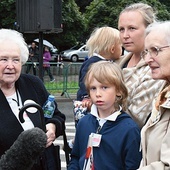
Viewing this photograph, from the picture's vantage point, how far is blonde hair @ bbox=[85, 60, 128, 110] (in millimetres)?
2734

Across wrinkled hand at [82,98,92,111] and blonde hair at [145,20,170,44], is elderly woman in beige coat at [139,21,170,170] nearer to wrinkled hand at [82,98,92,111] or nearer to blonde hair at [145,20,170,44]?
blonde hair at [145,20,170,44]

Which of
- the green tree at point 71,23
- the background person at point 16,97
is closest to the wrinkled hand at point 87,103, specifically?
the background person at point 16,97

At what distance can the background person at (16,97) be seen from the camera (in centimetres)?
282

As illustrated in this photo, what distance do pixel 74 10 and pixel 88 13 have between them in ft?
6.21

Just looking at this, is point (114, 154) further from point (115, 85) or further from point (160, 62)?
point (160, 62)

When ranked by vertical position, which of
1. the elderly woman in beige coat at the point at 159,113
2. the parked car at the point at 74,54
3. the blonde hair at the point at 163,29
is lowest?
the parked car at the point at 74,54

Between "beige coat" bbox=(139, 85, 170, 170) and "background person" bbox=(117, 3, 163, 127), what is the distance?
472mm

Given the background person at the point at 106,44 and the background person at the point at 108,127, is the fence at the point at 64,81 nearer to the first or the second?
the background person at the point at 106,44

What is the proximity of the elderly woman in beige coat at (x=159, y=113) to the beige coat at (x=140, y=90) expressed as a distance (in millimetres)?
379

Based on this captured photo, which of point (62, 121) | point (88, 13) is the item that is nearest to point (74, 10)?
point (88, 13)

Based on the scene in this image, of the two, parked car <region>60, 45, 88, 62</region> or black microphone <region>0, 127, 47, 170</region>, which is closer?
black microphone <region>0, 127, 47, 170</region>

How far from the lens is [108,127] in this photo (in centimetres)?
270

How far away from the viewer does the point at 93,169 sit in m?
2.67

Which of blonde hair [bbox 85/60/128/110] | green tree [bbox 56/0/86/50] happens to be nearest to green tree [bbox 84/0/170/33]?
green tree [bbox 56/0/86/50]
